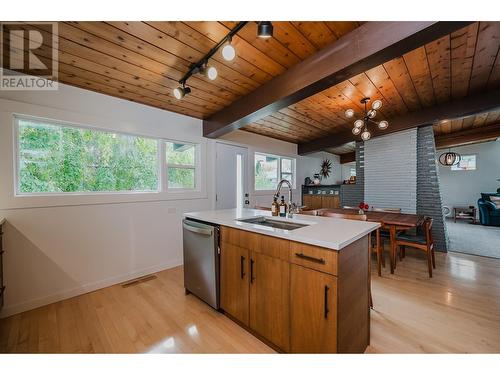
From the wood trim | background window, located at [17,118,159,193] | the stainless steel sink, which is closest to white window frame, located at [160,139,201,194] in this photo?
background window, located at [17,118,159,193]

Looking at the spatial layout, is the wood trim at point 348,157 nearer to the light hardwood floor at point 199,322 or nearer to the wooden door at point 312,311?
the light hardwood floor at point 199,322

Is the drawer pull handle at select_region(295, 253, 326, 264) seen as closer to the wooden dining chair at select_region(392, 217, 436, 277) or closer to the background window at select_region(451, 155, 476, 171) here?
the wooden dining chair at select_region(392, 217, 436, 277)

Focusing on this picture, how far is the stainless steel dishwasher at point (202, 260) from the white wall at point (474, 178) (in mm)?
7901

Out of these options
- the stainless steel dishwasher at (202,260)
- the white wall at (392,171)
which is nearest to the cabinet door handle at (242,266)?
the stainless steel dishwasher at (202,260)

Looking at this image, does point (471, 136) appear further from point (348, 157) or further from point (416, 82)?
point (416, 82)

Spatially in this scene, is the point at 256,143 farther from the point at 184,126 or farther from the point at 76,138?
the point at 76,138

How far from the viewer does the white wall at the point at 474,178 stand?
262 inches

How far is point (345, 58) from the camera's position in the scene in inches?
65.3

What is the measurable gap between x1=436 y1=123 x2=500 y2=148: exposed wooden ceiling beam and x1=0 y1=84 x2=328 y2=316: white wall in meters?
6.89

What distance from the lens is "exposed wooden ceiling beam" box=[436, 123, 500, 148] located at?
16.9 ft

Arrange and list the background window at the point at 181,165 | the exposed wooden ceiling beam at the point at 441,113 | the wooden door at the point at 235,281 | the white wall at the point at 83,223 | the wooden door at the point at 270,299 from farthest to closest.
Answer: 1. the background window at the point at 181,165
2. the exposed wooden ceiling beam at the point at 441,113
3. the white wall at the point at 83,223
4. the wooden door at the point at 235,281
5. the wooden door at the point at 270,299

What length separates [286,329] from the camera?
1.40 metres

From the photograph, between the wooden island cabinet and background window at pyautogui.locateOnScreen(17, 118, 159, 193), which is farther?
background window at pyautogui.locateOnScreen(17, 118, 159, 193)
